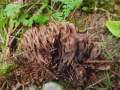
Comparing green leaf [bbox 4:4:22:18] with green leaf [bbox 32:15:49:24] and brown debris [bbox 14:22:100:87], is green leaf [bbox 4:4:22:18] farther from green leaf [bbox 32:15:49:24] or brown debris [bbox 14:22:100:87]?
brown debris [bbox 14:22:100:87]

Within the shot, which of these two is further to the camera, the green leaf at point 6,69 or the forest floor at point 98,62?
the green leaf at point 6,69

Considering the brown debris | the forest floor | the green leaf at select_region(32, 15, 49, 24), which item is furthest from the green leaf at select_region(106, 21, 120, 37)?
the green leaf at select_region(32, 15, 49, 24)

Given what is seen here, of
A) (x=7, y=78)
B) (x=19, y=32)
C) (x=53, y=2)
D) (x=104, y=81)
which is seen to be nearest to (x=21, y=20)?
(x=19, y=32)

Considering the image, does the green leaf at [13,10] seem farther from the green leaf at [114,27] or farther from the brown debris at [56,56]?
the green leaf at [114,27]

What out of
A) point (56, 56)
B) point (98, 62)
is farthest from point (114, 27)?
point (56, 56)

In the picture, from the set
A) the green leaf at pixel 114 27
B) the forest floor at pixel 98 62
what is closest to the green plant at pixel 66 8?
the forest floor at pixel 98 62

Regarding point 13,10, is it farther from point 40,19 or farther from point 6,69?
point 6,69

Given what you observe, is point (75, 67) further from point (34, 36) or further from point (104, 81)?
point (34, 36)
